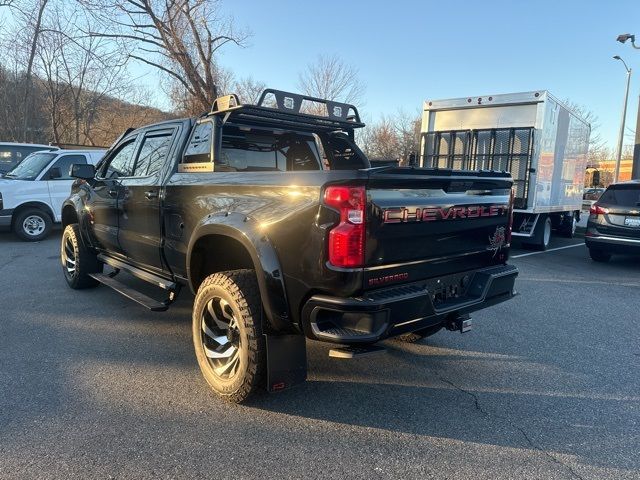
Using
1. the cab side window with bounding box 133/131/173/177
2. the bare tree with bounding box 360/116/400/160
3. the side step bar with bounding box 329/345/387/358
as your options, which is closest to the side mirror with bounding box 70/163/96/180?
the cab side window with bounding box 133/131/173/177

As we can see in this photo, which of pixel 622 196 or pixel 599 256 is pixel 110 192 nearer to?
pixel 622 196

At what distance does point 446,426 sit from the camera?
2.96 meters

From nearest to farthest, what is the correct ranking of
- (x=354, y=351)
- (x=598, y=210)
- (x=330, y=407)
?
1. (x=354, y=351)
2. (x=330, y=407)
3. (x=598, y=210)

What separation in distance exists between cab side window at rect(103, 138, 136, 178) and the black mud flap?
2848mm

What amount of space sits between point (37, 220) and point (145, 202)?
24.1 ft

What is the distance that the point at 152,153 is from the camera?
4535 mm

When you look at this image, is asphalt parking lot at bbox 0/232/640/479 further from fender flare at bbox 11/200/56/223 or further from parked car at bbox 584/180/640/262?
fender flare at bbox 11/200/56/223

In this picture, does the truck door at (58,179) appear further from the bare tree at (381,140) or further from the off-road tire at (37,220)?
the bare tree at (381,140)

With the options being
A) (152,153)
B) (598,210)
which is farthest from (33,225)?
(598,210)

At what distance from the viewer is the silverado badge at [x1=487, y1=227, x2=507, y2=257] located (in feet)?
11.8

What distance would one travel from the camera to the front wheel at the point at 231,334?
298cm

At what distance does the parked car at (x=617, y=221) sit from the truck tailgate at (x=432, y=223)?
6.25 m

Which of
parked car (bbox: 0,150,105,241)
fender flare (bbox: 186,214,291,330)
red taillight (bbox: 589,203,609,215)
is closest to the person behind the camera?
fender flare (bbox: 186,214,291,330)

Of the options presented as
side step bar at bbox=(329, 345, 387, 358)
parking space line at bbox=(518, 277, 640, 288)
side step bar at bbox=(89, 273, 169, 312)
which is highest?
side step bar at bbox=(329, 345, 387, 358)
